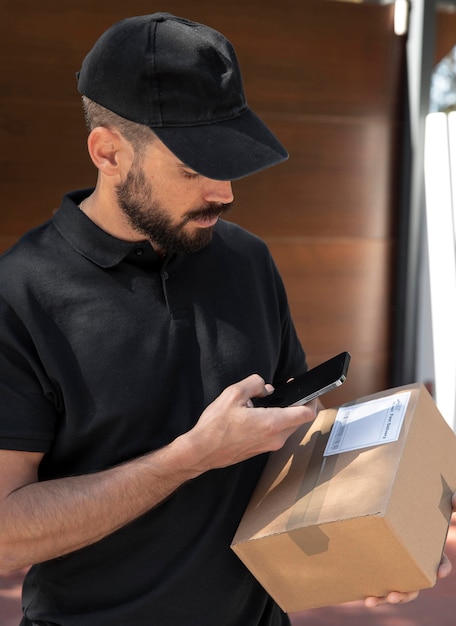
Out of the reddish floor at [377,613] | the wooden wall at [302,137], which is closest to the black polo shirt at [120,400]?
the reddish floor at [377,613]

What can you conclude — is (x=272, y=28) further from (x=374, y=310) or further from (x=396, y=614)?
(x=396, y=614)

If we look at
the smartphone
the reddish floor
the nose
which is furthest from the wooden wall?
the smartphone

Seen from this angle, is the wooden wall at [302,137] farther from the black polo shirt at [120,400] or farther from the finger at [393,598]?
the finger at [393,598]

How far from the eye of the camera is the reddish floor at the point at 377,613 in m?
2.84

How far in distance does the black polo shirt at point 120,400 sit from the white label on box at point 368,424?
0.15 m

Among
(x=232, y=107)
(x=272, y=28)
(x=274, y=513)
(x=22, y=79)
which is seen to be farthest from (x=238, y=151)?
(x=272, y=28)

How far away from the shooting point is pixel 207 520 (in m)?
1.27

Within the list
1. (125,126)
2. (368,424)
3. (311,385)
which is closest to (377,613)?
(368,424)

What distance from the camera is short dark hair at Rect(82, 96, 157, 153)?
4.03 feet

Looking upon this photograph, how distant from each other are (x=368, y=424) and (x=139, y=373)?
1.11ft

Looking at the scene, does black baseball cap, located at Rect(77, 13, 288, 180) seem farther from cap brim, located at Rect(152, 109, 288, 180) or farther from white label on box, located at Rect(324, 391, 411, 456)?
white label on box, located at Rect(324, 391, 411, 456)

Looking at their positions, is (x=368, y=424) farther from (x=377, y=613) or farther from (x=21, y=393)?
(x=377, y=613)

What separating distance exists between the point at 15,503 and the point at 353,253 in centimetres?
315

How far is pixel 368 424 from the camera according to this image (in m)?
1.28
